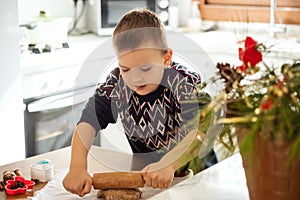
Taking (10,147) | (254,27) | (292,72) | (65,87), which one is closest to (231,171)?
(292,72)

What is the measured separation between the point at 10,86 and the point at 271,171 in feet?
6.43

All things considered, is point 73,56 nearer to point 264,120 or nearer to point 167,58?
point 167,58

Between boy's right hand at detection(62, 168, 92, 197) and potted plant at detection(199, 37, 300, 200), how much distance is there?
447mm

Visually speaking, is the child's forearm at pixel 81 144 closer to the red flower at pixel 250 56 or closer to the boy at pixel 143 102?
the boy at pixel 143 102

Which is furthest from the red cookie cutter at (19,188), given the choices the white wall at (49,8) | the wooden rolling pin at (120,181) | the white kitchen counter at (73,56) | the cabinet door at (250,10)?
the cabinet door at (250,10)

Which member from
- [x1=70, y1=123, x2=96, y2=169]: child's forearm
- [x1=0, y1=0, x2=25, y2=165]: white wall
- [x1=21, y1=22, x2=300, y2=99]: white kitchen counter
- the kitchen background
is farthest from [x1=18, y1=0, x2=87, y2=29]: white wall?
[x1=70, y1=123, x2=96, y2=169]: child's forearm

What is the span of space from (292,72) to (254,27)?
115 inches

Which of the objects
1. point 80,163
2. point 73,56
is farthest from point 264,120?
point 73,56

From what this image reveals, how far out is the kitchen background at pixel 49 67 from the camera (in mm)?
2781

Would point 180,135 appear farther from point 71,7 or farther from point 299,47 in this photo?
point 71,7

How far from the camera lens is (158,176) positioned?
140 cm

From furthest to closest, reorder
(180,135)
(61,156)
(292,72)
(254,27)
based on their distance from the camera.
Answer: (254,27) → (61,156) → (180,135) → (292,72)

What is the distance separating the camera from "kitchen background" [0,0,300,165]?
2.78 meters

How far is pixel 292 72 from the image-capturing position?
3.40ft
